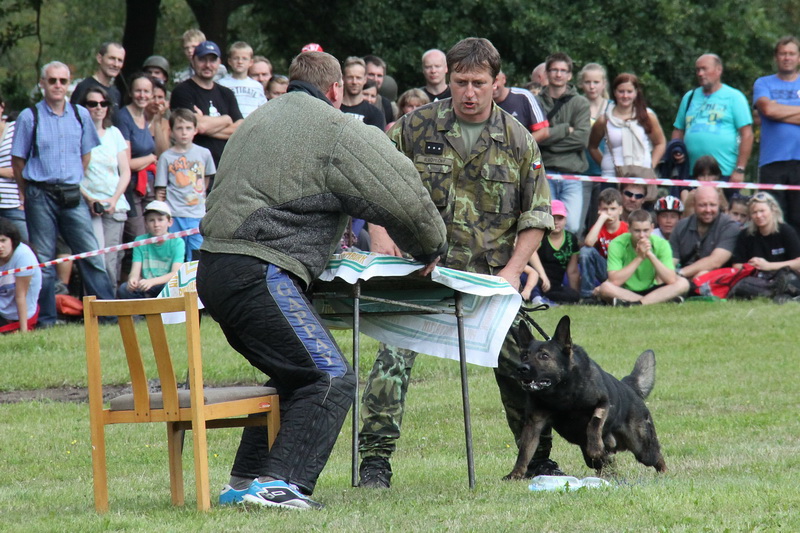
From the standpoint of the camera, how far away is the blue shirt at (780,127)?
583 inches

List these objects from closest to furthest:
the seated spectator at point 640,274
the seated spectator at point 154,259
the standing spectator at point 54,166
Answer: the standing spectator at point 54,166, the seated spectator at point 154,259, the seated spectator at point 640,274

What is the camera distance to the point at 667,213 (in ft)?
50.3

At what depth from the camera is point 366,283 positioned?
614cm

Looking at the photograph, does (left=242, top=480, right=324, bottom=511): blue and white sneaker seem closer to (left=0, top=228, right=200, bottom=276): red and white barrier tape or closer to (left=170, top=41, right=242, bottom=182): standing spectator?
(left=0, top=228, right=200, bottom=276): red and white barrier tape

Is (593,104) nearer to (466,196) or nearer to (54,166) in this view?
(54,166)

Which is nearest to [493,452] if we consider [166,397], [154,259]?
[166,397]

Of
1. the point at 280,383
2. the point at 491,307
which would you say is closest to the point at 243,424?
the point at 280,383

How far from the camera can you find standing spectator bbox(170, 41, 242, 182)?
1390 centimetres

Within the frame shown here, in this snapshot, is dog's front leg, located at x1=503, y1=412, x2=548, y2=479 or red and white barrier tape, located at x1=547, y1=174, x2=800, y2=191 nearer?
dog's front leg, located at x1=503, y1=412, x2=548, y2=479

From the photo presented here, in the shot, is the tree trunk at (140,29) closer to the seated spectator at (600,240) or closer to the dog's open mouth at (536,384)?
the seated spectator at (600,240)

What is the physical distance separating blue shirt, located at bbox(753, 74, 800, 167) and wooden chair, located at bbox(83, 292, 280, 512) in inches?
424

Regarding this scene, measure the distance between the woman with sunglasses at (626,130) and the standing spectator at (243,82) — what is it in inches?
170

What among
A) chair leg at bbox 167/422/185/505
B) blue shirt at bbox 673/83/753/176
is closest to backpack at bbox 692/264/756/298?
blue shirt at bbox 673/83/753/176

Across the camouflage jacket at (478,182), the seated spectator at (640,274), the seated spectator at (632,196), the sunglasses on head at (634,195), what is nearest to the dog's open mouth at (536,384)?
the camouflage jacket at (478,182)
